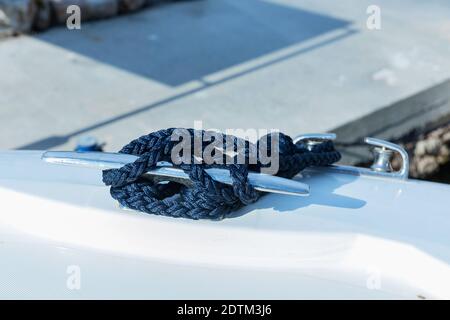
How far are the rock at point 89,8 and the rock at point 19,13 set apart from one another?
0.19 m

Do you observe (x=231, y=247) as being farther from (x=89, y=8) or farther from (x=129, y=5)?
(x=129, y=5)

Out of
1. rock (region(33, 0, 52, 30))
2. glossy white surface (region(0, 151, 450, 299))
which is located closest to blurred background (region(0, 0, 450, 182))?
rock (region(33, 0, 52, 30))

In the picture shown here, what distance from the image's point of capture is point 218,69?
3.87m

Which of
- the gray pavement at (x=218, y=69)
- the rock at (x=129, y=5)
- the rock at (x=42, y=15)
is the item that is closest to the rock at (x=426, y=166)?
the gray pavement at (x=218, y=69)

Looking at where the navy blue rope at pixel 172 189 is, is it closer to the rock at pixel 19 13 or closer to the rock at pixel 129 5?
the rock at pixel 19 13

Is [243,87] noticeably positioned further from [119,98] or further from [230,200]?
[230,200]

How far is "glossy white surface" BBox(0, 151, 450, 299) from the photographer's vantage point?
44.4 inches

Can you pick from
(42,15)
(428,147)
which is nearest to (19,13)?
(42,15)

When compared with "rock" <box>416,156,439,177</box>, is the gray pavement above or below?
above

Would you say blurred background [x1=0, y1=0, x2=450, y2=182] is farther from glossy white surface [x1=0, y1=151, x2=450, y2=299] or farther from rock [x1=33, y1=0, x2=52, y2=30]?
glossy white surface [x1=0, y1=151, x2=450, y2=299]

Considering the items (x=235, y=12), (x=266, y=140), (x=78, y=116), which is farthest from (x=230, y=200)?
(x=235, y=12)

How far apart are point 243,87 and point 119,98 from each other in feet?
2.33

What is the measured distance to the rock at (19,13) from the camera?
13.9 ft

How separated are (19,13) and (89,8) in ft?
1.70
